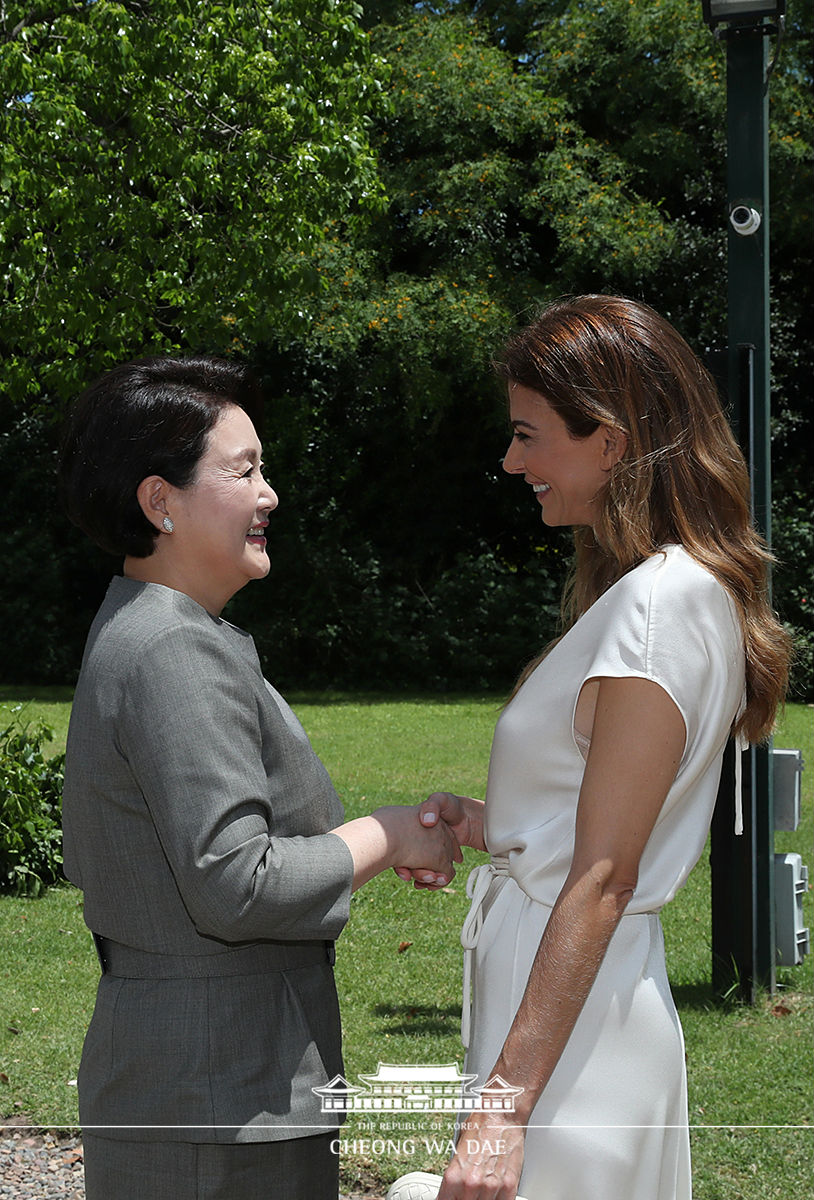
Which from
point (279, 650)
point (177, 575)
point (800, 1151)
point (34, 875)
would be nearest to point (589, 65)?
point (279, 650)

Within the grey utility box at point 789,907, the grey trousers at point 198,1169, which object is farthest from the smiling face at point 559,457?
the grey utility box at point 789,907

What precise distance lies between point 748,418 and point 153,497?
364cm

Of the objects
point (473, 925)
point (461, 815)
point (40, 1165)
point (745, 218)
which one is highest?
point (745, 218)

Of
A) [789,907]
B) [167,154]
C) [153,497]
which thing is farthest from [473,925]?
[167,154]

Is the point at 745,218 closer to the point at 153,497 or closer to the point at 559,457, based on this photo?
the point at 559,457

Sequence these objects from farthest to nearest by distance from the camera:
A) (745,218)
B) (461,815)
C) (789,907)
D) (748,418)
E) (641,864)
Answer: (789,907)
(745,218)
(748,418)
(461,815)
(641,864)

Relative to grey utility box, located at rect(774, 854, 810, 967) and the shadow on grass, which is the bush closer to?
the shadow on grass

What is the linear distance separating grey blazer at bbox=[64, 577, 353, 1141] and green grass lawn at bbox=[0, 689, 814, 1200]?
334 mm

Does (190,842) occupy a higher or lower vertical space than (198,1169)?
higher

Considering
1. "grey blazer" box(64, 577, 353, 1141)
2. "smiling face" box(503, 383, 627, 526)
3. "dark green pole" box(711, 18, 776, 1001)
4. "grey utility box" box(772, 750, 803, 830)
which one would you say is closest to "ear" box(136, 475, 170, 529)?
"grey blazer" box(64, 577, 353, 1141)

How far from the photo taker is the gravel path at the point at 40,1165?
12.5 feet

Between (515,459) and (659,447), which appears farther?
(515,459)

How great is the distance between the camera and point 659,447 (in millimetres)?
1874

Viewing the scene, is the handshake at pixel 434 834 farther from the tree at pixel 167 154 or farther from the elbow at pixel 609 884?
the tree at pixel 167 154
